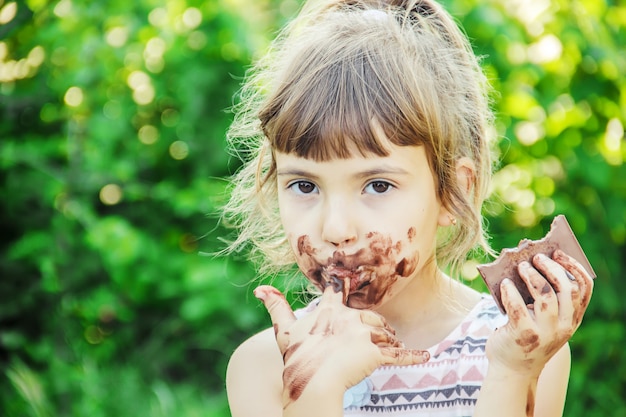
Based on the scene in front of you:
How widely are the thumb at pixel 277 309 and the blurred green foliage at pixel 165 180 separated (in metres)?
1.89

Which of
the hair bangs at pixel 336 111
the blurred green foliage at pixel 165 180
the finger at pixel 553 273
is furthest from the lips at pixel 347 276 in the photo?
the blurred green foliage at pixel 165 180

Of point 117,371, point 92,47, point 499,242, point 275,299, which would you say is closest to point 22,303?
point 117,371

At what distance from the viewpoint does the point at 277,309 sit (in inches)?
71.5

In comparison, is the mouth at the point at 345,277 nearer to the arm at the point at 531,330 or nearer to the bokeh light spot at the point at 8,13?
the arm at the point at 531,330

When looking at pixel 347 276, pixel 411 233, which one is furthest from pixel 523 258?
pixel 347 276

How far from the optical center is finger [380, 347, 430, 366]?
1.73 meters

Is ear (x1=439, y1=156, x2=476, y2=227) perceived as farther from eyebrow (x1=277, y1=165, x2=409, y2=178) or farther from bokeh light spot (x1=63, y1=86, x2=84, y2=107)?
bokeh light spot (x1=63, y1=86, x2=84, y2=107)

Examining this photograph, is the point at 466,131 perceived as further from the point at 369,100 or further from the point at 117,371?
the point at 117,371

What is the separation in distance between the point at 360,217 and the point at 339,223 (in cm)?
5

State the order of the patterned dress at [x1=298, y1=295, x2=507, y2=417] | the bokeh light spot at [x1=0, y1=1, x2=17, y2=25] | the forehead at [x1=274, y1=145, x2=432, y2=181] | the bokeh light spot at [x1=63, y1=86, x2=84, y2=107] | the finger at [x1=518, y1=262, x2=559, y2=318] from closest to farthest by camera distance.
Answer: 1. the finger at [x1=518, y1=262, x2=559, y2=318]
2. the forehead at [x1=274, y1=145, x2=432, y2=181]
3. the patterned dress at [x1=298, y1=295, x2=507, y2=417]
4. the bokeh light spot at [x1=0, y1=1, x2=17, y2=25]
5. the bokeh light spot at [x1=63, y1=86, x2=84, y2=107]

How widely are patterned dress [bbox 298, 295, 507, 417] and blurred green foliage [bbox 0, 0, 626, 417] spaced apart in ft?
5.83

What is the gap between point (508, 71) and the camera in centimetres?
370

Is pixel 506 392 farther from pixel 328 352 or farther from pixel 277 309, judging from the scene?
pixel 277 309

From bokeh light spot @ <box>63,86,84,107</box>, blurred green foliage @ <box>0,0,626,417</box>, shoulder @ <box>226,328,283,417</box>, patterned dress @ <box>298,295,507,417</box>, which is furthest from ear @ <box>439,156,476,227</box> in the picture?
bokeh light spot @ <box>63,86,84,107</box>
